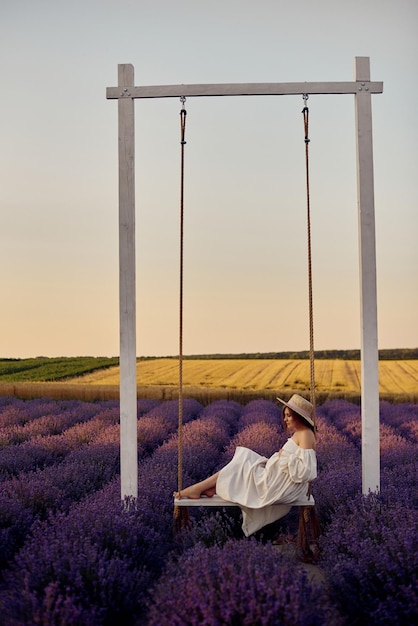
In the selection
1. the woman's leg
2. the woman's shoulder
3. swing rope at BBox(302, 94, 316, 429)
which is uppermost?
swing rope at BBox(302, 94, 316, 429)

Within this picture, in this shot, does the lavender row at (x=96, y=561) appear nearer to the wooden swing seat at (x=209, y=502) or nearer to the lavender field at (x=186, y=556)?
the lavender field at (x=186, y=556)

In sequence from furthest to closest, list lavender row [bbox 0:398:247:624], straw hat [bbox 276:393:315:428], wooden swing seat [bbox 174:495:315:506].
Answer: straw hat [bbox 276:393:315:428], wooden swing seat [bbox 174:495:315:506], lavender row [bbox 0:398:247:624]

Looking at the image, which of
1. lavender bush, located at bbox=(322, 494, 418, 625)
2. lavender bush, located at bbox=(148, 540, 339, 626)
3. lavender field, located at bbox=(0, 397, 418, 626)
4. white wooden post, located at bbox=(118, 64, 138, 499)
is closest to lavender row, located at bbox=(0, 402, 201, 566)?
A: lavender field, located at bbox=(0, 397, 418, 626)

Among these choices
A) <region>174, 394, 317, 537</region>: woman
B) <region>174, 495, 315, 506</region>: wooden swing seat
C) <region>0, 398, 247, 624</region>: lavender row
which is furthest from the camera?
<region>174, 394, 317, 537</region>: woman

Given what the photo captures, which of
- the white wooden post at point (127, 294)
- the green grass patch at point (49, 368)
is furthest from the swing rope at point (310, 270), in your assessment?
the green grass patch at point (49, 368)

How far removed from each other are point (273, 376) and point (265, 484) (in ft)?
27.9

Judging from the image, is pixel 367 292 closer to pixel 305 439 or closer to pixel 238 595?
pixel 305 439

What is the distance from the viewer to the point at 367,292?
427 cm

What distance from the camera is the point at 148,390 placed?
40.4 feet

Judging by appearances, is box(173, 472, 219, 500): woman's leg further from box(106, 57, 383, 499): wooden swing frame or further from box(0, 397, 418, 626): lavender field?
box(106, 57, 383, 499): wooden swing frame

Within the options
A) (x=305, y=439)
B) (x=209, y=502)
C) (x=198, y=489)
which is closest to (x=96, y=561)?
(x=209, y=502)

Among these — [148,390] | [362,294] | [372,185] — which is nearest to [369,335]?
[362,294]

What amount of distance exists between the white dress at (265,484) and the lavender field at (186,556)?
0.11 m

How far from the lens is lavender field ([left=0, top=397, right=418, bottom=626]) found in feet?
8.80
